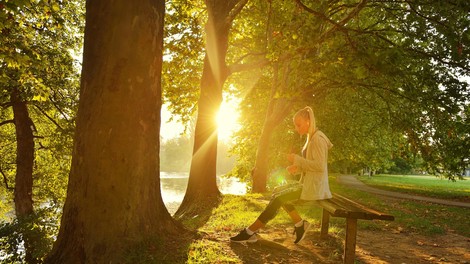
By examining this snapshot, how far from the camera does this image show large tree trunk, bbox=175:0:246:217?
36.6 ft

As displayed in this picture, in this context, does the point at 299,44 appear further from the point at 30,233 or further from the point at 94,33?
the point at 30,233

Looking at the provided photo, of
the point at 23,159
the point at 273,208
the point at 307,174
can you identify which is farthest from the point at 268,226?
the point at 23,159

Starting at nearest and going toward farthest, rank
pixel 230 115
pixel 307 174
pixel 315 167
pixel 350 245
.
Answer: pixel 350 245 < pixel 315 167 < pixel 307 174 < pixel 230 115

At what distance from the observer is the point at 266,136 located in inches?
651

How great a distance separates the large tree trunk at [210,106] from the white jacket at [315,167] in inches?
251

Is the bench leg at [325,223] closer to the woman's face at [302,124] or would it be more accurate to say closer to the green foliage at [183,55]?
the woman's face at [302,124]

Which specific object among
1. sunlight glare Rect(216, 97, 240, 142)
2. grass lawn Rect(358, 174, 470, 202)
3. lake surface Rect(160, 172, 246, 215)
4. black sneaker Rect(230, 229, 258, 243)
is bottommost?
lake surface Rect(160, 172, 246, 215)

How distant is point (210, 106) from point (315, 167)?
703 centimetres

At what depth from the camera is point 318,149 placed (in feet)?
16.2

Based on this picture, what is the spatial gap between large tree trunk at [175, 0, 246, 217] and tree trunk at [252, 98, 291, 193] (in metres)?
5.22

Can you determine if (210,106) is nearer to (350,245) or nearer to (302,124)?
(302,124)

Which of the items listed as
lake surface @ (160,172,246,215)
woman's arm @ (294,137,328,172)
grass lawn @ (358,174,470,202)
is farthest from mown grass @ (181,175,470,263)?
lake surface @ (160,172,246,215)

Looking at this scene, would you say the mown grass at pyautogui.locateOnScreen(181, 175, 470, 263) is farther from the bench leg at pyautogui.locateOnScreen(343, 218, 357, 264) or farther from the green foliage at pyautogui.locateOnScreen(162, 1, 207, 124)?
the green foliage at pyautogui.locateOnScreen(162, 1, 207, 124)

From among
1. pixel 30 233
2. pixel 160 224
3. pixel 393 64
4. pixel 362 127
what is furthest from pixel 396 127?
pixel 30 233
